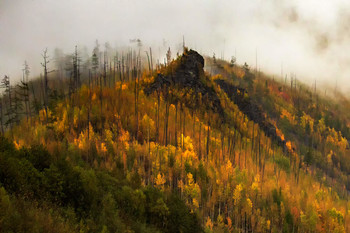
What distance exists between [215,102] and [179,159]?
55.8 meters

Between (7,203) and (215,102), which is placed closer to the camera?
(7,203)

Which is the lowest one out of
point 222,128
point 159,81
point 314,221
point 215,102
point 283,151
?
point 283,151

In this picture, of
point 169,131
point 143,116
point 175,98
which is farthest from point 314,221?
point 175,98

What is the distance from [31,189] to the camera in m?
21.6

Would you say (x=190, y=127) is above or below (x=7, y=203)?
below

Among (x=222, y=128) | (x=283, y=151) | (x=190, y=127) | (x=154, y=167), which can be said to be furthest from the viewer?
(x=283, y=151)

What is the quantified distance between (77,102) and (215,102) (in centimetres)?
5988

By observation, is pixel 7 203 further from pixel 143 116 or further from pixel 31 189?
pixel 143 116

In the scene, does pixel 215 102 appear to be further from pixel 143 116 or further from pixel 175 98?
pixel 143 116

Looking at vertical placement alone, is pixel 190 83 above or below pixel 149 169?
above

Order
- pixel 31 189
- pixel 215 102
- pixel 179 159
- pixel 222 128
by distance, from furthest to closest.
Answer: pixel 215 102, pixel 222 128, pixel 179 159, pixel 31 189

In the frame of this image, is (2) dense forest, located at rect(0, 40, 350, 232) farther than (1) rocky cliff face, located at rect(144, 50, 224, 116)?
No

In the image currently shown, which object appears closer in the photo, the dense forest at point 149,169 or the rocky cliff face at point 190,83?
the dense forest at point 149,169

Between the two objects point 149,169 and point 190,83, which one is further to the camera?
point 190,83
